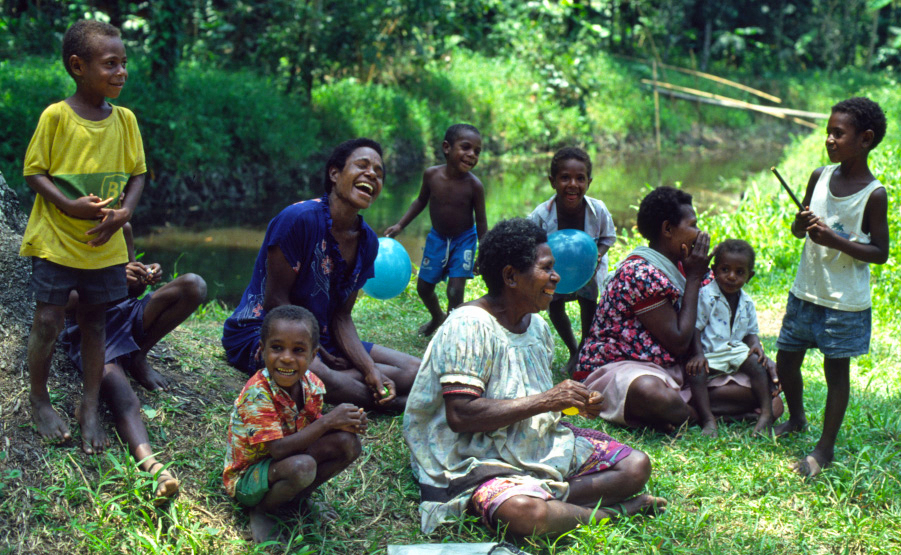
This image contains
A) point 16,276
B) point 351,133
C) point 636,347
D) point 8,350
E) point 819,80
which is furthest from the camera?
point 819,80

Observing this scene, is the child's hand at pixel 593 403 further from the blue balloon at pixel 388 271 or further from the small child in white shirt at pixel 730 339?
the blue balloon at pixel 388 271

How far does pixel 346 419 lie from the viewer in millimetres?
2766

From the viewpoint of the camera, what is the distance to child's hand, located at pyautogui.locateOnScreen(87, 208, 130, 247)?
2941 mm

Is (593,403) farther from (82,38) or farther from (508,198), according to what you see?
(508,198)

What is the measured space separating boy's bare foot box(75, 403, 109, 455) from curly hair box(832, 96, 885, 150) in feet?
10.9

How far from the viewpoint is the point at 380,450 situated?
11.8ft

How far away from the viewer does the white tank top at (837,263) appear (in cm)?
358

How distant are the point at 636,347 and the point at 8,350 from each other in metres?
2.78

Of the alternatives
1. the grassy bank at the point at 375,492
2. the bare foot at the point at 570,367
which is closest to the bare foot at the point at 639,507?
the grassy bank at the point at 375,492

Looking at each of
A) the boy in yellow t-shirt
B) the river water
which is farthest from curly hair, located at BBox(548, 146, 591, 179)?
the river water

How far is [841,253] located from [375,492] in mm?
2291

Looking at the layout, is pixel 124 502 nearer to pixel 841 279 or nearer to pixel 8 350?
pixel 8 350

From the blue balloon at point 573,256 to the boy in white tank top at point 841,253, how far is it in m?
1.11

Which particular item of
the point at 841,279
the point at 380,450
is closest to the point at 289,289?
the point at 380,450
